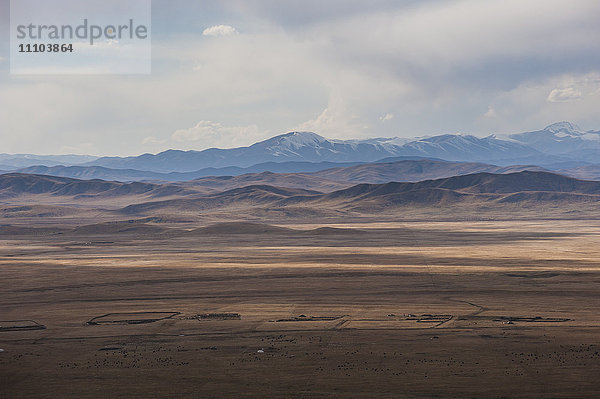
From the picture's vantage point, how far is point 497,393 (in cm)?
3309

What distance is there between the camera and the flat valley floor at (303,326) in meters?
35.2

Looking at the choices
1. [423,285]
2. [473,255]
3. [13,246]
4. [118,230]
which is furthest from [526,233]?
[13,246]

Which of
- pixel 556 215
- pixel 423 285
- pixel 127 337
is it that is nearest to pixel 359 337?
pixel 127 337

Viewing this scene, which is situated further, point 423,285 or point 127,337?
point 423,285

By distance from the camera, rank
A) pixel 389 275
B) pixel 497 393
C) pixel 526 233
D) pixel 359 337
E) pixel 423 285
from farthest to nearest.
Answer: pixel 526 233 → pixel 389 275 → pixel 423 285 → pixel 359 337 → pixel 497 393

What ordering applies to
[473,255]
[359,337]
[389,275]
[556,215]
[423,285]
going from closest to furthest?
[359,337]
[423,285]
[389,275]
[473,255]
[556,215]

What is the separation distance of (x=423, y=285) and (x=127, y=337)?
3208 cm

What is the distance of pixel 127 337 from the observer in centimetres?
4516

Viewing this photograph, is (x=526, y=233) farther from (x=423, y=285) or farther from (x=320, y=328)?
(x=320, y=328)

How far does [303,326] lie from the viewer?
156ft

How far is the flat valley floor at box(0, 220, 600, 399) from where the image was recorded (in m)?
35.2

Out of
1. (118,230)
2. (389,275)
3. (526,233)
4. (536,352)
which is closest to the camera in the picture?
(536,352)

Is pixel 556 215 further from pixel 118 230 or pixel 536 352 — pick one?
pixel 536 352

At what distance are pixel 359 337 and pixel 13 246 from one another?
9356cm
